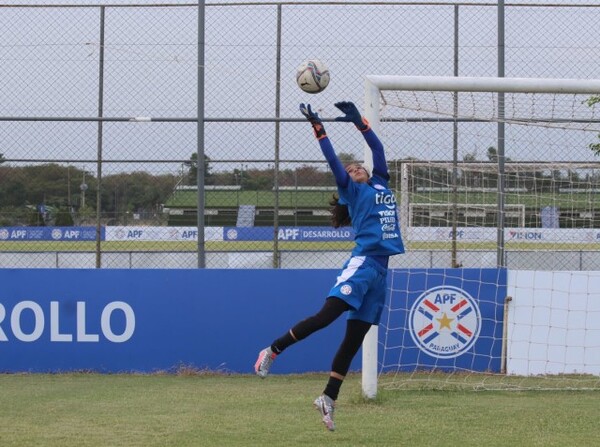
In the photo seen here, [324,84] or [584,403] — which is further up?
[324,84]

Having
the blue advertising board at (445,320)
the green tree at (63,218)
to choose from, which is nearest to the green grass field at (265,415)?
the blue advertising board at (445,320)

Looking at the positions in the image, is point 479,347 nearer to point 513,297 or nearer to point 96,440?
point 513,297

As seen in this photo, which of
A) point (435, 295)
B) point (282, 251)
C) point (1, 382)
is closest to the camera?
point (1, 382)

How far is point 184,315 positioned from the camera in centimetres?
1202

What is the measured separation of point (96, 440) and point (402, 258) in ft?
23.8

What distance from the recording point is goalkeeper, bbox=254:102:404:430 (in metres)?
7.69

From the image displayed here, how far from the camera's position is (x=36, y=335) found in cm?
1193

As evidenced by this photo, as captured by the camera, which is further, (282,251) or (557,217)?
(282,251)

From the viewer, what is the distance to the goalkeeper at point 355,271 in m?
7.69

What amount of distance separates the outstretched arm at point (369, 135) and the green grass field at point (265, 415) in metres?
2.16

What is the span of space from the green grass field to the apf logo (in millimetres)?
1127

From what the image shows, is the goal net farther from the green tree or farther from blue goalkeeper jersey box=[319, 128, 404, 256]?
the green tree

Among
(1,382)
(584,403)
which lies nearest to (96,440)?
(1,382)

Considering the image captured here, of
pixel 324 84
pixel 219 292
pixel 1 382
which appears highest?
pixel 324 84
